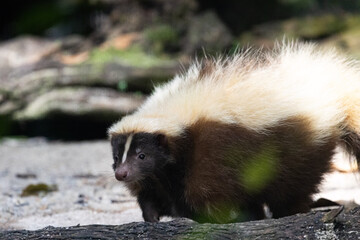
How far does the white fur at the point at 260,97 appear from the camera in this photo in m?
4.01

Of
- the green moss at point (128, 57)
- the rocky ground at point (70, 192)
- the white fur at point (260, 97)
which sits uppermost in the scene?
the green moss at point (128, 57)

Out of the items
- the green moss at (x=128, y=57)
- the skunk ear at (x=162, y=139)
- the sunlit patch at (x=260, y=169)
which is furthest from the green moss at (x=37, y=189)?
the green moss at (x=128, y=57)

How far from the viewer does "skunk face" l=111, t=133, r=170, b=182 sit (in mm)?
4020

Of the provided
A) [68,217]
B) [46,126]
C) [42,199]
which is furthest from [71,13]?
[46,126]

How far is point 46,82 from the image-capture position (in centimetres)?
1083

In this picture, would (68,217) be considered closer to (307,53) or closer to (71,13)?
(307,53)

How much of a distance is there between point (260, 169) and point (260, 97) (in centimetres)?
54

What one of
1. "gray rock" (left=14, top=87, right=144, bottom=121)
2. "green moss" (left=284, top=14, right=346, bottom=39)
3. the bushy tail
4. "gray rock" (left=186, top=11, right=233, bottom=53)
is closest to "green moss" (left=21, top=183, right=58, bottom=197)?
the bushy tail

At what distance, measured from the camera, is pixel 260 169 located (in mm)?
3957

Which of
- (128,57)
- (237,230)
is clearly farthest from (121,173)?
(128,57)

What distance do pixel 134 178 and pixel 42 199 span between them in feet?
7.03

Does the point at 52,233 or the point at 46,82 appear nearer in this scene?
the point at 52,233

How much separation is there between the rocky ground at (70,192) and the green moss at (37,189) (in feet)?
0.10

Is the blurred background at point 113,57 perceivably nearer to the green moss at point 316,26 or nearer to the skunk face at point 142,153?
the green moss at point 316,26
